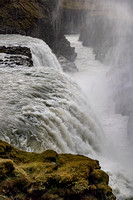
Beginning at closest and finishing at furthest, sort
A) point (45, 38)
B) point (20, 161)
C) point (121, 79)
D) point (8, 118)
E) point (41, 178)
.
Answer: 1. point (41, 178)
2. point (20, 161)
3. point (8, 118)
4. point (121, 79)
5. point (45, 38)

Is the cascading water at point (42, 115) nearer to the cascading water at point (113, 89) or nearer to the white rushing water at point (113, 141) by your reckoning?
the white rushing water at point (113, 141)

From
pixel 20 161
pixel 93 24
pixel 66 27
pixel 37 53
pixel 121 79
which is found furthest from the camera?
pixel 66 27

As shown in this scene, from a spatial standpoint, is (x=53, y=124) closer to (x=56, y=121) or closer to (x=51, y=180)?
(x=56, y=121)

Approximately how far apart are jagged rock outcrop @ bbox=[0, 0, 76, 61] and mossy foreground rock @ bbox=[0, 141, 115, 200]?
21928mm

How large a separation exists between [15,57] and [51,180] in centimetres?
1091

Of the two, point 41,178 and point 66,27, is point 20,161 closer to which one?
point 41,178

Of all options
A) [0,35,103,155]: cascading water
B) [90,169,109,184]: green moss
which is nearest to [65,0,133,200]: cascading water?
[0,35,103,155]: cascading water

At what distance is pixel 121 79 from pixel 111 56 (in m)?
21.2

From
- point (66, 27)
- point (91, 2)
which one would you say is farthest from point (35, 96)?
point (91, 2)

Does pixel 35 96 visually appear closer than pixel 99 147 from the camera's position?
Yes

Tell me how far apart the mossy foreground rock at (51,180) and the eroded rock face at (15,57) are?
8882 millimetres

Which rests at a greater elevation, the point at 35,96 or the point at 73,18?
the point at 73,18

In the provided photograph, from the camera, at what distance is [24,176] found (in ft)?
10.9

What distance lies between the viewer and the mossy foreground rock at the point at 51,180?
3.07 meters
